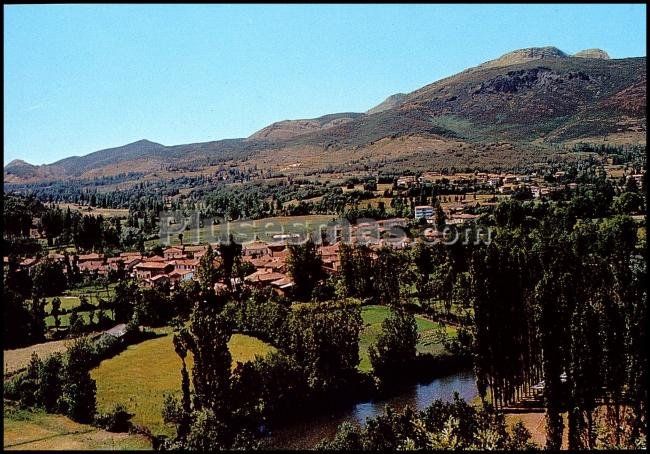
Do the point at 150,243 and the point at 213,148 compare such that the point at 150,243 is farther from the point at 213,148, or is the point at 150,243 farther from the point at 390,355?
the point at 213,148

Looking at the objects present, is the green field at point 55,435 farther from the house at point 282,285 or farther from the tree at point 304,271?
the tree at point 304,271

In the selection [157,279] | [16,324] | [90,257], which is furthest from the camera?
[90,257]

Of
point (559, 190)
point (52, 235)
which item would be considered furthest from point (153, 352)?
point (559, 190)

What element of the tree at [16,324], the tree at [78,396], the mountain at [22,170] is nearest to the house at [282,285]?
the tree at [16,324]

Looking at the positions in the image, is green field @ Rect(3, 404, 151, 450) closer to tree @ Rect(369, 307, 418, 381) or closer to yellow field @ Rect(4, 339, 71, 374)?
yellow field @ Rect(4, 339, 71, 374)

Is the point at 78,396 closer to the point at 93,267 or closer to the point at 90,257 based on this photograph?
the point at 93,267

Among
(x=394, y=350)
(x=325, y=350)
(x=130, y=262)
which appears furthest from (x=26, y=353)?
(x=130, y=262)

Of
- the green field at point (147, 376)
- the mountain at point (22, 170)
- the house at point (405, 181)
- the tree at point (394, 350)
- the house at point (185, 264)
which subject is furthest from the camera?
the mountain at point (22, 170)
